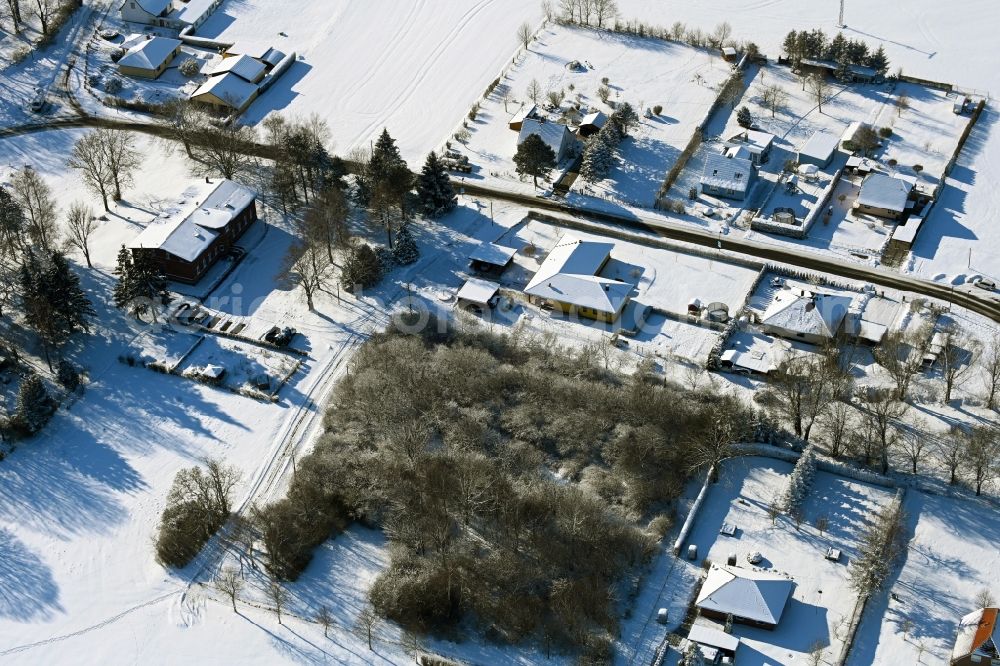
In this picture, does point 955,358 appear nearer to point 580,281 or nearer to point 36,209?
point 580,281

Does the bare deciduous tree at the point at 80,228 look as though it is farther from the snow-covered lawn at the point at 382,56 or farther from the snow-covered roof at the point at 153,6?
the snow-covered roof at the point at 153,6

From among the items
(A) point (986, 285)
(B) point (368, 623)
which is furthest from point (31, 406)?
(A) point (986, 285)

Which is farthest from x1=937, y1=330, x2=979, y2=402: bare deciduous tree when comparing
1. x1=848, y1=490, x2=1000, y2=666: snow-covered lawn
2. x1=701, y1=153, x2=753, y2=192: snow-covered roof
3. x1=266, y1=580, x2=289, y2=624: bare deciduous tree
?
x1=266, y1=580, x2=289, y2=624: bare deciduous tree

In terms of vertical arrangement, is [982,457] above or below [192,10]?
below

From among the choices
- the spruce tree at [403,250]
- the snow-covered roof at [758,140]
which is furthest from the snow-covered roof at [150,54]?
the snow-covered roof at [758,140]

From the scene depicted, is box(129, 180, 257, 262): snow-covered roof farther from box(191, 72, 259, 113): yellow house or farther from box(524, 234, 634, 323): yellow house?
box(524, 234, 634, 323): yellow house

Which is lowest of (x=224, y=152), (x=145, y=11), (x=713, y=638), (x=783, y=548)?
(x=713, y=638)
